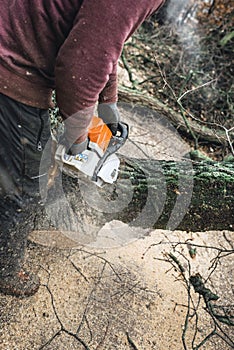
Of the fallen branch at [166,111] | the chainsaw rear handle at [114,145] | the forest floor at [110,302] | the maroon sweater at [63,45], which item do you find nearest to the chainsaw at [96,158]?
the chainsaw rear handle at [114,145]

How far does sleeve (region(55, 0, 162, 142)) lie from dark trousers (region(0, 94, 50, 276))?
8.9 inches

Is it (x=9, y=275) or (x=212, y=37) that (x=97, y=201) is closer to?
(x=9, y=275)

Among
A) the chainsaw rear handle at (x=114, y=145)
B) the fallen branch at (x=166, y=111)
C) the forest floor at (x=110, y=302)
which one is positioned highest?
the chainsaw rear handle at (x=114, y=145)

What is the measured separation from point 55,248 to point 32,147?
2.84 ft

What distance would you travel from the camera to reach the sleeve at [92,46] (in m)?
1.28

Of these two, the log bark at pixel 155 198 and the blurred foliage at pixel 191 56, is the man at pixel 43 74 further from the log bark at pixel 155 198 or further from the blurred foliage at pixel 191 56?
the blurred foliage at pixel 191 56

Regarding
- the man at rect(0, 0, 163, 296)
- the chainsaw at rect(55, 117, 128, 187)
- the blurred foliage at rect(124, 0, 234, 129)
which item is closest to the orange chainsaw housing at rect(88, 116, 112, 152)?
the chainsaw at rect(55, 117, 128, 187)

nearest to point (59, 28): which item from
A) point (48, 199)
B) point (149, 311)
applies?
point (48, 199)

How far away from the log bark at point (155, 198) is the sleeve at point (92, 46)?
0.68 metres

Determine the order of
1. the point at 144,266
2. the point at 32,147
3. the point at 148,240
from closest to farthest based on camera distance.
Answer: the point at 32,147 < the point at 144,266 < the point at 148,240

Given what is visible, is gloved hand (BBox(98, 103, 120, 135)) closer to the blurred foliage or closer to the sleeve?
the sleeve

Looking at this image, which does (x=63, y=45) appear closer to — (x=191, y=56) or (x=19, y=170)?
(x=19, y=170)

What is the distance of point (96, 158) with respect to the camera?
6.21ft

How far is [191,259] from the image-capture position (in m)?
2.88
